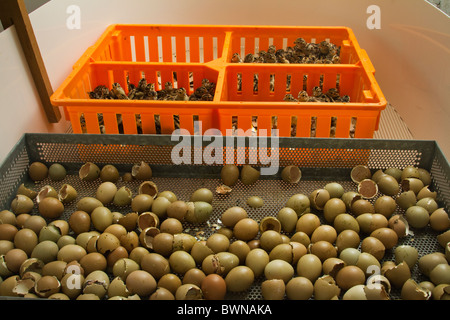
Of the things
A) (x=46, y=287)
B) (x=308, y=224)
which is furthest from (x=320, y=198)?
(x=46, y=287)

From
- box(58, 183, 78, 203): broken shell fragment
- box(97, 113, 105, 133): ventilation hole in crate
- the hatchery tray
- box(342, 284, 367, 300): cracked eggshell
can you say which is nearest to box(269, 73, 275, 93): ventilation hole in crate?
the hatchery tray

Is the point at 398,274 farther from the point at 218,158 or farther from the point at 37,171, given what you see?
the point at 37,171

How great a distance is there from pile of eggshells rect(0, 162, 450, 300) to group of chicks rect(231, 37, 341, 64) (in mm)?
745

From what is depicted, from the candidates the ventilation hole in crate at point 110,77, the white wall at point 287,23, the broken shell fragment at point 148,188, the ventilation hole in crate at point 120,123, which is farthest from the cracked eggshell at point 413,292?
the ventilation hole in crate at point 110,77

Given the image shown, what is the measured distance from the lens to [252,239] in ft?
4.62

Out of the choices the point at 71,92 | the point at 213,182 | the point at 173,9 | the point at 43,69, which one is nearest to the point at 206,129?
the point at 213,182

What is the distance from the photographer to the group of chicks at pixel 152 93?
1.87m

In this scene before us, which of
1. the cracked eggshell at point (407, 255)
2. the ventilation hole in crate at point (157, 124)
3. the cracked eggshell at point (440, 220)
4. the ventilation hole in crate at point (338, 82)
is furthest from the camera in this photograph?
the ventilation hole in crate at point (338, 82)

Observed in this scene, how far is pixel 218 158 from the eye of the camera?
5.44 feet

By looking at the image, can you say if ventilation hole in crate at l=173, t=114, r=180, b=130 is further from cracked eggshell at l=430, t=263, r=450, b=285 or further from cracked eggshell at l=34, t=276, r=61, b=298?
cracked eggshell at l=430, t=263, r=450, b=285

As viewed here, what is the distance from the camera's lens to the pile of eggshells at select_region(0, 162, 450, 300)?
Answer: 121 centimetres

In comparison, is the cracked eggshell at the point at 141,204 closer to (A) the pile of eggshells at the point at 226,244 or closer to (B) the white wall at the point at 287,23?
(A) the pile of eggshells at the point at 226,244

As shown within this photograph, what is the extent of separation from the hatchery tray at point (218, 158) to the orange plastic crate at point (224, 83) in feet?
0.33
